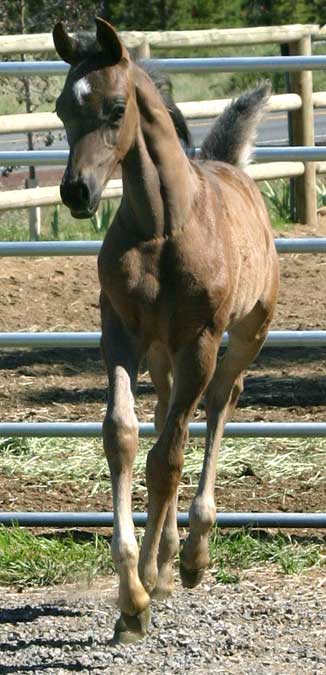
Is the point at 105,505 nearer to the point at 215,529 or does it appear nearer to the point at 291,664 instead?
the point at 215,529

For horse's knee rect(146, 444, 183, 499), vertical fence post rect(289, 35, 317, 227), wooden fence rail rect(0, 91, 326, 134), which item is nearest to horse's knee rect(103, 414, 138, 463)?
horse's knee rect(146, 444, 183, 499)

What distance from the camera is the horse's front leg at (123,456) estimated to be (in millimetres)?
4039

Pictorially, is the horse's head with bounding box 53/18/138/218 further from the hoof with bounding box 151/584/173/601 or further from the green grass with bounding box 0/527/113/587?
the green grass with bounding box 0/527/113/587

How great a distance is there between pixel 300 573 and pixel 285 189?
256 inches

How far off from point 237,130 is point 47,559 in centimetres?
186

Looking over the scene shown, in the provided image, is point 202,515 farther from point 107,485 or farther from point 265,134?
point 265,134

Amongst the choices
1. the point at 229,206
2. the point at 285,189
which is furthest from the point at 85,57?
the point at 285,189

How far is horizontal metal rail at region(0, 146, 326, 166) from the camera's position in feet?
18.4

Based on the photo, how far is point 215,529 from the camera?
5.59 meters

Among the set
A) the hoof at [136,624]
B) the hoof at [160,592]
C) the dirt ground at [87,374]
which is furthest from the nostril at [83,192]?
the dirt ground at [87,374]

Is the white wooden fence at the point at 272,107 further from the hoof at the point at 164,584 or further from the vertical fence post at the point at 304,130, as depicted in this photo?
the hoof at the point at 164,584

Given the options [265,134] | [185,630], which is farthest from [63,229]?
[265,134]

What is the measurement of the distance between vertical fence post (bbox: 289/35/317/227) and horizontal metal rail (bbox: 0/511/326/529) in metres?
5.00

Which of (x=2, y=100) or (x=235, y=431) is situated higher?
(x=235, y=431)
